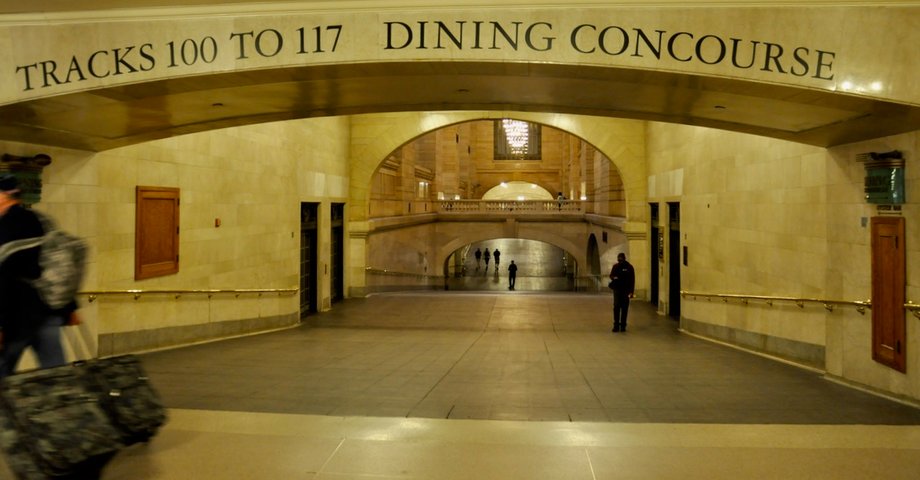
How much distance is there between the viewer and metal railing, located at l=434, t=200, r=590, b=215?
31.0m

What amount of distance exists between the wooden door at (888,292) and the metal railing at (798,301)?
161 millimetres

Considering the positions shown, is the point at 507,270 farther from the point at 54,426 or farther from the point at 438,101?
the point at 54,426

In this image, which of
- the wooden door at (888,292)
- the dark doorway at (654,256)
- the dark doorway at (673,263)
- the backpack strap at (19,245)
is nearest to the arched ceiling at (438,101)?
the wooden door at (888,292)

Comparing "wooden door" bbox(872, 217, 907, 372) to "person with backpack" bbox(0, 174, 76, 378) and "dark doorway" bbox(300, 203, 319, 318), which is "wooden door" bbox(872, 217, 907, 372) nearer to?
"person with backpack" bbox(0, 174, 76, 378)

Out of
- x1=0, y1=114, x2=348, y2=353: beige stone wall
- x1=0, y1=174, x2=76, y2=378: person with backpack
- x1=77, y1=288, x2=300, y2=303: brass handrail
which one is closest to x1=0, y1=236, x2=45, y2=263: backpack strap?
x1=0, y1=174, x2=76, y2=378: person with backpack

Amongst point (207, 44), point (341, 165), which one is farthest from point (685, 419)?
point (341, 165)

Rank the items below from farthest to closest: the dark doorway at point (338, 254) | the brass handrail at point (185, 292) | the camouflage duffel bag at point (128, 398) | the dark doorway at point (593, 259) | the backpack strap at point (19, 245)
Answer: the dark doorway at point (593, 259) < the dark doorway at point (338, 254) < the brass handrail at point (185, 292) < the camouflage duffel bag at point (128, 398) < the backpack strap at point (19, 245)

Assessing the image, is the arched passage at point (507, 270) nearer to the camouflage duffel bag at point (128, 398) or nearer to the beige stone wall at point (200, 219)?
the beige stone wall at point (200, 219)

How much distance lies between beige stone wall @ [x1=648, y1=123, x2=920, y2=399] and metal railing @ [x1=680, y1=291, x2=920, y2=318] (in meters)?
0.06

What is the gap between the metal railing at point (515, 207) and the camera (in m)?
31.0

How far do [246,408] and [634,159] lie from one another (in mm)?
13184

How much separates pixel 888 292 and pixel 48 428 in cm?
612

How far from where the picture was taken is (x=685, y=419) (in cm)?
500

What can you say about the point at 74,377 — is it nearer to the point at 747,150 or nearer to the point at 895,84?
the point at 895,84
